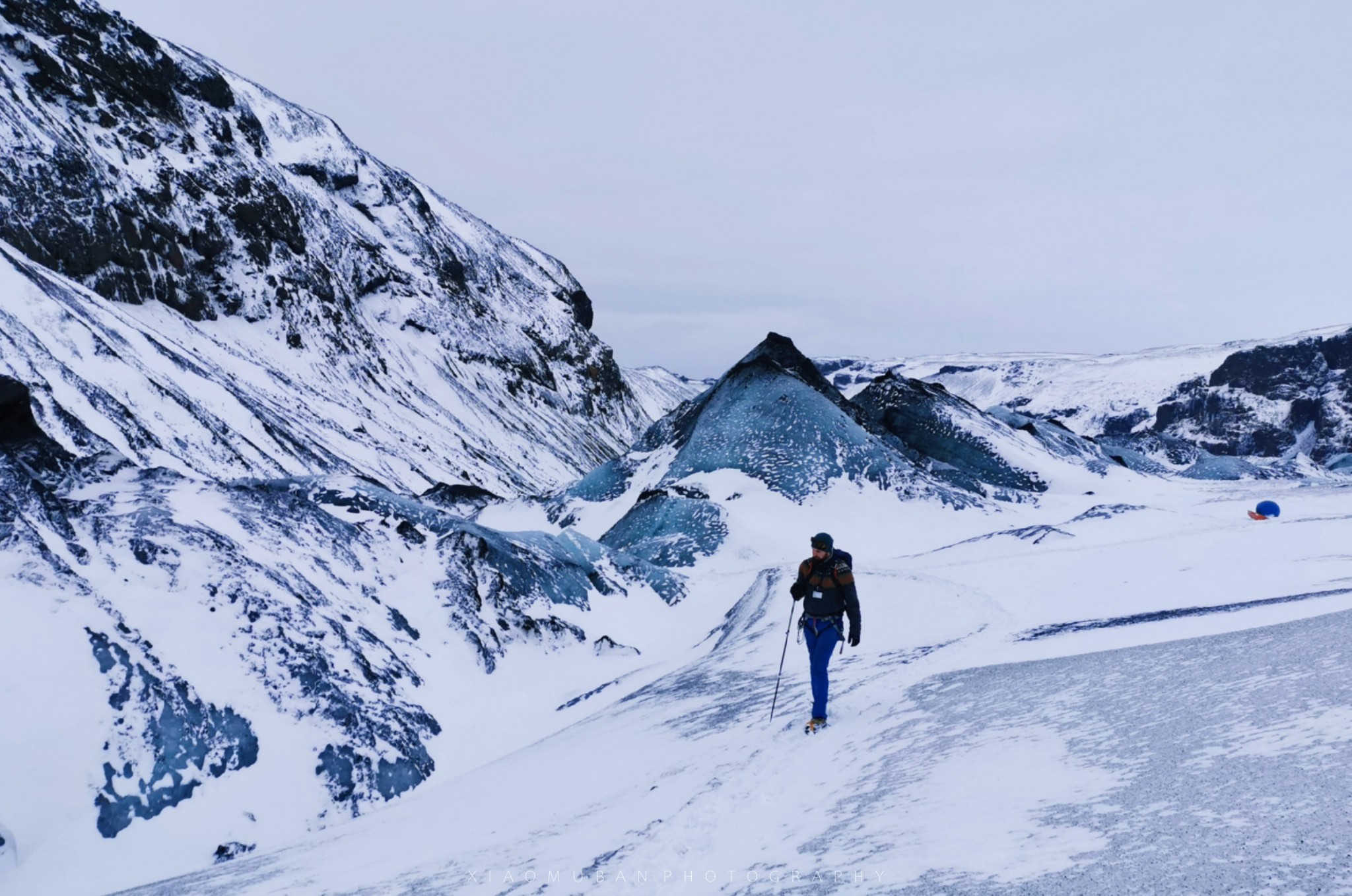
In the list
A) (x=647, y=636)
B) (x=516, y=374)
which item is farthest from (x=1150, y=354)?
(x=647, y=636)

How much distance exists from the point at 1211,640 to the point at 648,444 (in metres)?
34.2

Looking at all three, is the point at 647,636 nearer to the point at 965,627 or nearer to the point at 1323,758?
the point at 965,627

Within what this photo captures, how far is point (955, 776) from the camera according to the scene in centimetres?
611

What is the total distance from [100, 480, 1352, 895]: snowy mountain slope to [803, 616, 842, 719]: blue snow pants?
325 millimetres

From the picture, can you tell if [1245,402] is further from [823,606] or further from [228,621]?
[228,621]

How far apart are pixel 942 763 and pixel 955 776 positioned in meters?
0.41

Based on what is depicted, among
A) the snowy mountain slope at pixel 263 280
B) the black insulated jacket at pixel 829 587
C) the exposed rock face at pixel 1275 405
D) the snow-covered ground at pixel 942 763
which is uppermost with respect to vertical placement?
the snowy mountain slope at pixel 263 280

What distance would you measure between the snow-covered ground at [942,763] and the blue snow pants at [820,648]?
30cm

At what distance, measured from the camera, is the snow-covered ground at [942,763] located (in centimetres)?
442

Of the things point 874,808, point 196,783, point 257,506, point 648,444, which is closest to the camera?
point 874,808

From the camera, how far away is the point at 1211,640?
27.1 ft

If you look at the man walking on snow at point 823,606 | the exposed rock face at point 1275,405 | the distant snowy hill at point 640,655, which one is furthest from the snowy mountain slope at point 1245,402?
the man walking on snow at point 823,606

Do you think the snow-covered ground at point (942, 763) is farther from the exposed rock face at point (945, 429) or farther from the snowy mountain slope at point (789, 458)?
the exposed rock face at point (945, 429)

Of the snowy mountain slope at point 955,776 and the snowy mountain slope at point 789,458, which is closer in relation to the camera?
the snowy mountain slope at point 955,776
